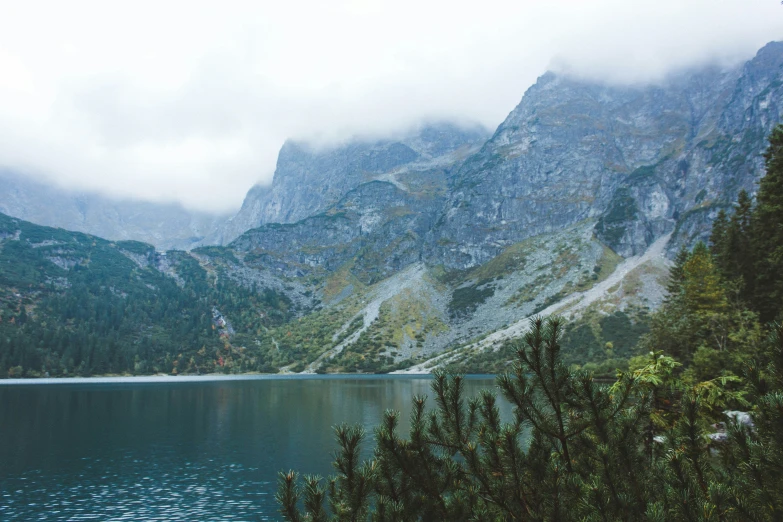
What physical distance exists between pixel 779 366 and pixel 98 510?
131ft

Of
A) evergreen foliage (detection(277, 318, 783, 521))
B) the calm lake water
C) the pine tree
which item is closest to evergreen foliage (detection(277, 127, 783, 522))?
evergreen foliage (detection(277, 318, 783, 521))

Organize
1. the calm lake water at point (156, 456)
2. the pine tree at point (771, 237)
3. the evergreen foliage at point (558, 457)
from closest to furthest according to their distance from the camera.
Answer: the evergreen foliage at point (558, 457), the calm lake water at point (156, 456), the pine tree at point (771, 237)

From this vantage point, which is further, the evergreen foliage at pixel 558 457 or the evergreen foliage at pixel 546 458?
the evergreen foliage at pixel 546 458

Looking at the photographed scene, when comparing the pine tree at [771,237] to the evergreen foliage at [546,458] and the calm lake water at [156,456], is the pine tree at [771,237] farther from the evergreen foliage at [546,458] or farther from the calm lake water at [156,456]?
the evergreen foliage at [546,458]

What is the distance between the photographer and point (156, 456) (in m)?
48.1

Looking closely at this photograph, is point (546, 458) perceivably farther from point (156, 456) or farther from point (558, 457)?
point (156, 456)

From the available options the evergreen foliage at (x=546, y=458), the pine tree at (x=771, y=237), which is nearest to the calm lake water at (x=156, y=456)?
the evergreen foliage at (x=546, y=458)

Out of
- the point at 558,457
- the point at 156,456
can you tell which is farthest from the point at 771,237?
the point at 156,456

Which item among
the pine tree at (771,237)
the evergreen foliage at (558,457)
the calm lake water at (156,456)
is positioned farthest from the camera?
the pine tree at (771,237)

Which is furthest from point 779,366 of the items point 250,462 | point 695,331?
point 695,331

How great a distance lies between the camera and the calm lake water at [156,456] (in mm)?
33500

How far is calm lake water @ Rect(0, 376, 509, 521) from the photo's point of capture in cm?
3350

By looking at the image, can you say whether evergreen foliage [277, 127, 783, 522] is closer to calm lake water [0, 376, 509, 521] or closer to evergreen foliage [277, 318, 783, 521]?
Answer: evergreen foliage [277, 318, 783, 521]

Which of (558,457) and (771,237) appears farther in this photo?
(771,237)
